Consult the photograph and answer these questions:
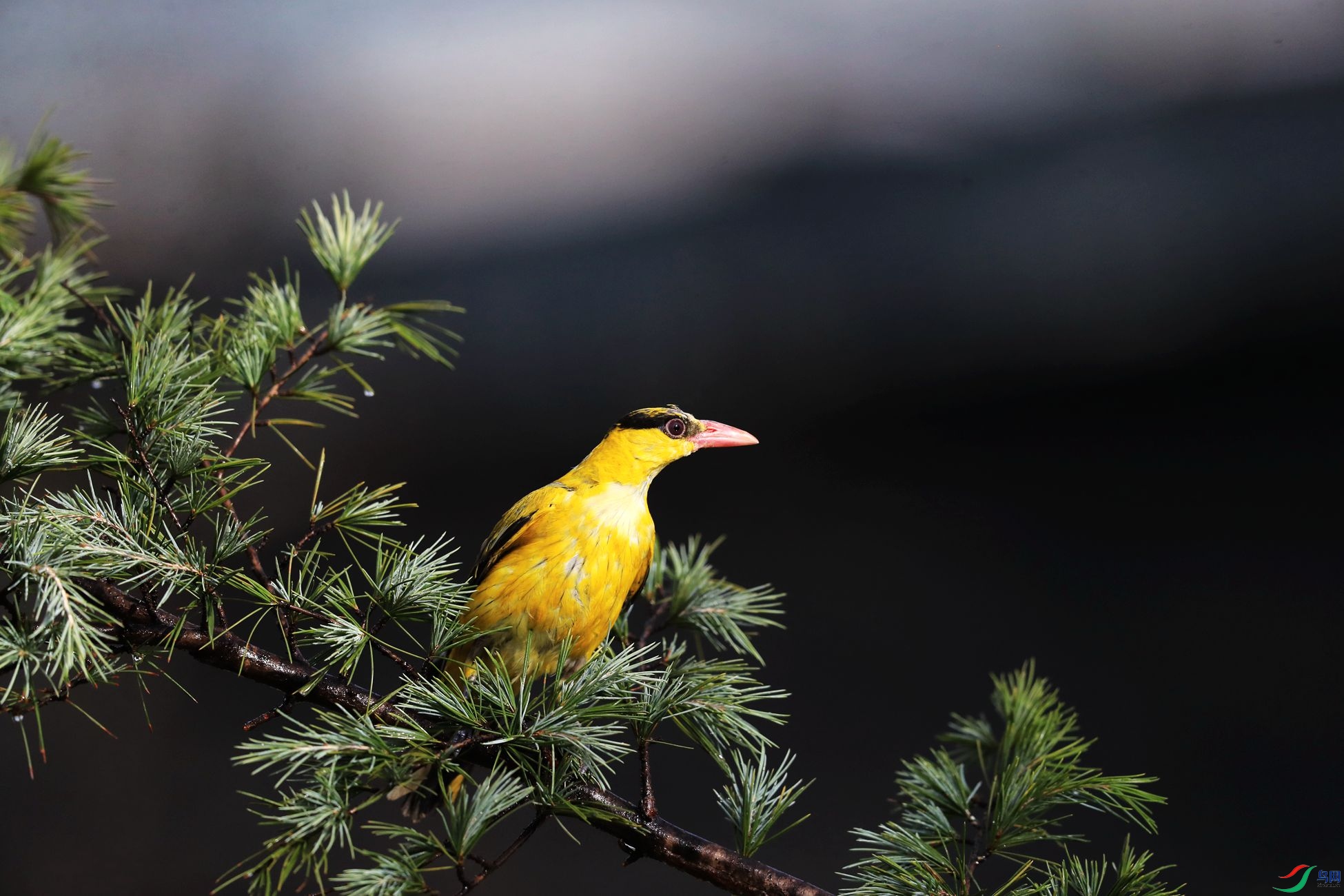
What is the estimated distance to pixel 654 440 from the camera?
1.05 m

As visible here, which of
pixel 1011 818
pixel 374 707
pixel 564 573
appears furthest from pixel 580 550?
pixel 1011 818

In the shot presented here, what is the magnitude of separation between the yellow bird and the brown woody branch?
0.61ft

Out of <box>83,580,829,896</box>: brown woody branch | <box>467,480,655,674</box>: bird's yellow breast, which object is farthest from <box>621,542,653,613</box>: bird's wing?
<box>83,580,829,896</box>: brown woody branch

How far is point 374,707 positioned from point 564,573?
1.04ft

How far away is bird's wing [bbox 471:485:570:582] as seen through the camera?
3.36ft

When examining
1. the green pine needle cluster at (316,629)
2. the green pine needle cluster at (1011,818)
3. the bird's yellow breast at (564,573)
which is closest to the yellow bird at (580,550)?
the bird's yellow breast at (564,573)

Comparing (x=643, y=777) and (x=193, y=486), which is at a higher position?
(x=193, y=486)

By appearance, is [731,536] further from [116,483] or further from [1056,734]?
[116,483]

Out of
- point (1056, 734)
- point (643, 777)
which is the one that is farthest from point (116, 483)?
point (1056, 734)

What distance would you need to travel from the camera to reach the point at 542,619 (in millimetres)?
968

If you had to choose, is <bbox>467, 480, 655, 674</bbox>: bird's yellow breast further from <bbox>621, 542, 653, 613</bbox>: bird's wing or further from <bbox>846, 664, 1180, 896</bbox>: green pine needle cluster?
<bbox>846, 664, 1180, 896</bbox>: green pine needle cluster

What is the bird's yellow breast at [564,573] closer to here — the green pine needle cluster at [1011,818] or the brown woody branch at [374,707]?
the brown woody branch at [374,707]

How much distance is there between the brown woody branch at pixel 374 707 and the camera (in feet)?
2.29

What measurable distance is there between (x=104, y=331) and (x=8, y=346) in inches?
5.5
